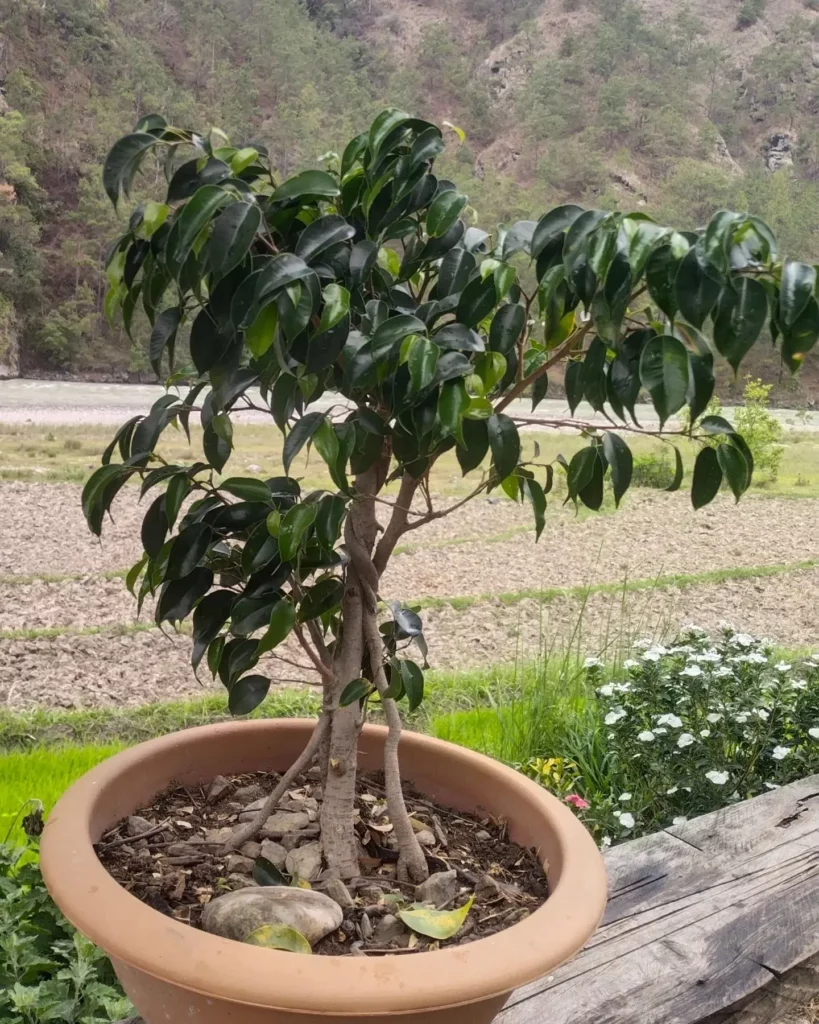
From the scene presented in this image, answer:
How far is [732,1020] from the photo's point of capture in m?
1.20

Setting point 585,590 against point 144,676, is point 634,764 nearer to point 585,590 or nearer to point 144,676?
point 585,590

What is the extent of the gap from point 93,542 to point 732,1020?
1.60 m

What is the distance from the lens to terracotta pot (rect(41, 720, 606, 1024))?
66 centimetres

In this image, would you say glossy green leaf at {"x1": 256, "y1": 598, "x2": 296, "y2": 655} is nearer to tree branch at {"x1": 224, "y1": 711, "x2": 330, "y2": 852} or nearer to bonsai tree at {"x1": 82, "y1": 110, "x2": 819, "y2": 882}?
bonsai tree at {"x1": 82, "y1": 110, "x2": 819, "y2": 882}

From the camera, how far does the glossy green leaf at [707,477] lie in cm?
76

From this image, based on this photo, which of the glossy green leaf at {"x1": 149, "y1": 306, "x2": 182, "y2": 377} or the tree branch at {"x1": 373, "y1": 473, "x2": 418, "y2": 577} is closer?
the glossy green leaf at {"x1": 149, "y1": 306, "x2": 182, "y2": 377}

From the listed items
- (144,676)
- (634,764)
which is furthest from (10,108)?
(634,764)

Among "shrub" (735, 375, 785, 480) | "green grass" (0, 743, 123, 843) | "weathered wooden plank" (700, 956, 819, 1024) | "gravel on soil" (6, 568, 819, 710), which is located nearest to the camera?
"weathered wooden plank" (700, 956, 819, 1024)

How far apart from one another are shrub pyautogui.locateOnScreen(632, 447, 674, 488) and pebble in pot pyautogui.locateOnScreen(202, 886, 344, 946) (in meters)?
2.17

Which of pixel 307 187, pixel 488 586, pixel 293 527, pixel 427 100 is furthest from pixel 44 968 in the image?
pixel 427 100

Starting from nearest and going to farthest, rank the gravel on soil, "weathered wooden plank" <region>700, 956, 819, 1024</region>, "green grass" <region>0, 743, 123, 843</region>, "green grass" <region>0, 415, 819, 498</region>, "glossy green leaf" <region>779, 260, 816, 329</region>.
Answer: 1. "glossy green leaf" <region>779, 260, 816, 329</region>
2. "weathered wooden plank" <region>700, 956, 819, 1024</region>
3. "green grass" <region>0, 743, 123, 843</region>
4. the gravel on soil
5. "green grass" <region>0, 415, 819, 498</region>

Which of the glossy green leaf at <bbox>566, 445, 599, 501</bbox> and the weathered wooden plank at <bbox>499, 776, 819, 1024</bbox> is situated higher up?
the glossy green leaf at <bbox>566, 445, 599, 501</bbox>

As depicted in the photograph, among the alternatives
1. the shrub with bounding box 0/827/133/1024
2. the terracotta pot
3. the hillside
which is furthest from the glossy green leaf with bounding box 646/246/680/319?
the hillside

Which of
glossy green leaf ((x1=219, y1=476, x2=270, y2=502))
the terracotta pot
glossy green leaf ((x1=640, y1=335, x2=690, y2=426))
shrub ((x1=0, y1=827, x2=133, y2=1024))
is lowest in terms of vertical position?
shrub ((x1=0, y1=827, x2=133, y2=1024))
